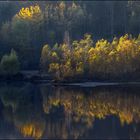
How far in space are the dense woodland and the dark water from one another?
7788mm

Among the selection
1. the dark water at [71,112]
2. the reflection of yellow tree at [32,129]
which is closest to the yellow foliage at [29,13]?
the dark water at [71,112]

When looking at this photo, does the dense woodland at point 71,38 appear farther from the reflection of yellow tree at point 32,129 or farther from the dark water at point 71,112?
the reflection of yellow tree at point 32,129

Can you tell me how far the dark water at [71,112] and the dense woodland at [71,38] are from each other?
779 cm

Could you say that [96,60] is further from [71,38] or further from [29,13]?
[29,13]

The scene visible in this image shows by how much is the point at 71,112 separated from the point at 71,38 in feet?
129

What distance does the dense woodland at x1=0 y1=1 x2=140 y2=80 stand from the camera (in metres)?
61.7

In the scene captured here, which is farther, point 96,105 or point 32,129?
point 96,105

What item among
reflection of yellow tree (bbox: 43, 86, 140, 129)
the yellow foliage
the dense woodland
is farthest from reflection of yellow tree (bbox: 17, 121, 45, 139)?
the yellow foliage

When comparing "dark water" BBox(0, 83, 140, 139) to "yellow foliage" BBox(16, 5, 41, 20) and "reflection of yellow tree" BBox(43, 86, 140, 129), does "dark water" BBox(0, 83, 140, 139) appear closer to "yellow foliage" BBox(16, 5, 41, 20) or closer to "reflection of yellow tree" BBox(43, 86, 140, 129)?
"reflection of yellow tree" BBox(43, 86, 140, 129)

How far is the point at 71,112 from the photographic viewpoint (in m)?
37.2

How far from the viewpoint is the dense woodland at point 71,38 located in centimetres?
6172

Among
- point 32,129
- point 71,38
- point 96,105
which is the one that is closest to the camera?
point 32,129

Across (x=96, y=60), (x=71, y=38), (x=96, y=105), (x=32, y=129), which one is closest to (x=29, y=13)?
(x=71, y=38)

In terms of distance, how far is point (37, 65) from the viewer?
227 feet
